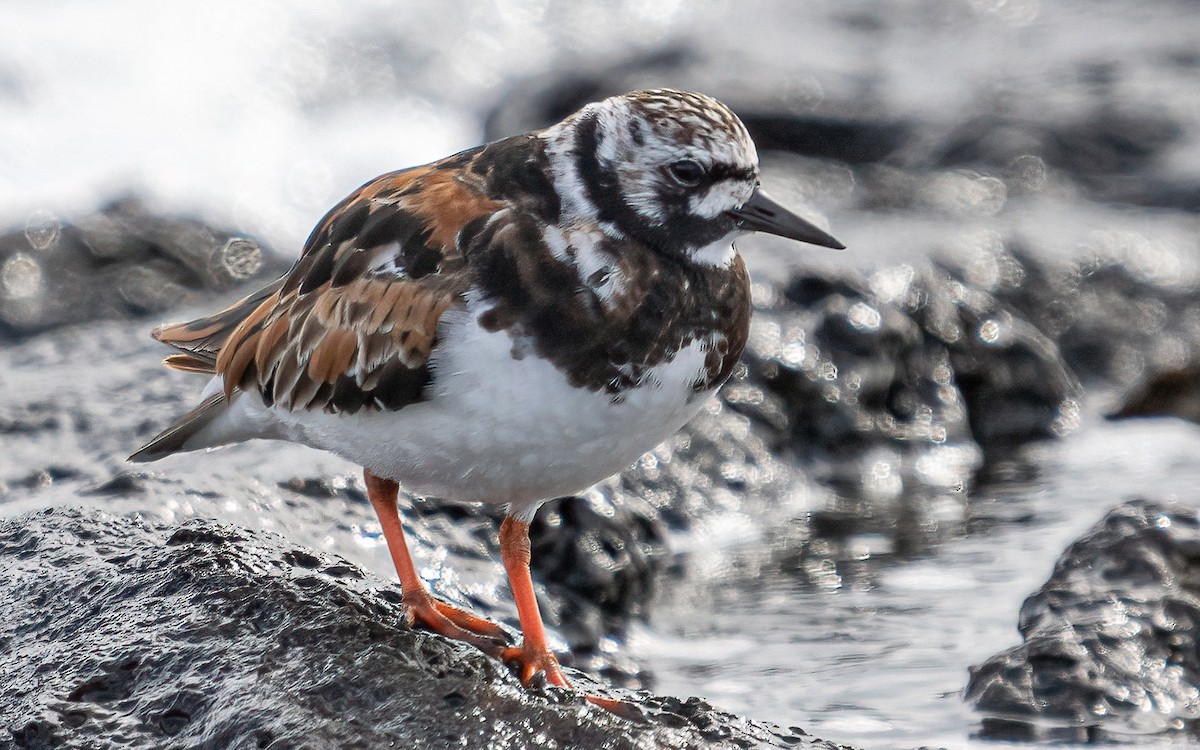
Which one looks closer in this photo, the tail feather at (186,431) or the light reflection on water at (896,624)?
the tail feather at (186,431)

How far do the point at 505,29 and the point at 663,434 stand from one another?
34.0ft

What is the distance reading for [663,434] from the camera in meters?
3.54

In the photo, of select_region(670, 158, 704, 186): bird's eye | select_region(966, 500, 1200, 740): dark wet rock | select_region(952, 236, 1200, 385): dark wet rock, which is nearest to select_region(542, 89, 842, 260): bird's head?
select_region(670, 158, 704, 186): bird's eye

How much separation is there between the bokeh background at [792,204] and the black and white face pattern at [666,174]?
1.65m

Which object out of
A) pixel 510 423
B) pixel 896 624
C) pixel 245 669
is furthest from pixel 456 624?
pixel 896 624

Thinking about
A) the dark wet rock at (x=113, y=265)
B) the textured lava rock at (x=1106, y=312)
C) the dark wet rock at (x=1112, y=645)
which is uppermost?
the textured lava rock at (x=1106, y=312)

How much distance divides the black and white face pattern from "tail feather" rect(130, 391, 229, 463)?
1362mm

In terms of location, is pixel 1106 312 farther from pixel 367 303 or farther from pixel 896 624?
pixel 367 303

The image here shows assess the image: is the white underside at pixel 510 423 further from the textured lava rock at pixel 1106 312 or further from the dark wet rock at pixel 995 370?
the textured lava rock at pixel 1106 312

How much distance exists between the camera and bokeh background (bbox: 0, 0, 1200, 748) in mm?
4863

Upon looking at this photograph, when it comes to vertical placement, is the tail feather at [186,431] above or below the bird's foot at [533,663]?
above

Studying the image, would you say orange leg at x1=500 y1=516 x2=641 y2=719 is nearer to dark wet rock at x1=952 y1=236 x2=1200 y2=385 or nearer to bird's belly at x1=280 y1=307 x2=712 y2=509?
bird's belly at x1=280 y1=307 x2=712 y2=509

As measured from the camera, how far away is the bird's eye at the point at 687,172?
11.2ft

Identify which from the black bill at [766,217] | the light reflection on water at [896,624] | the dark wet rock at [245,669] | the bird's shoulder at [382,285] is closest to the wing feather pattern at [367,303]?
the bird's shoulder at [382,285]
